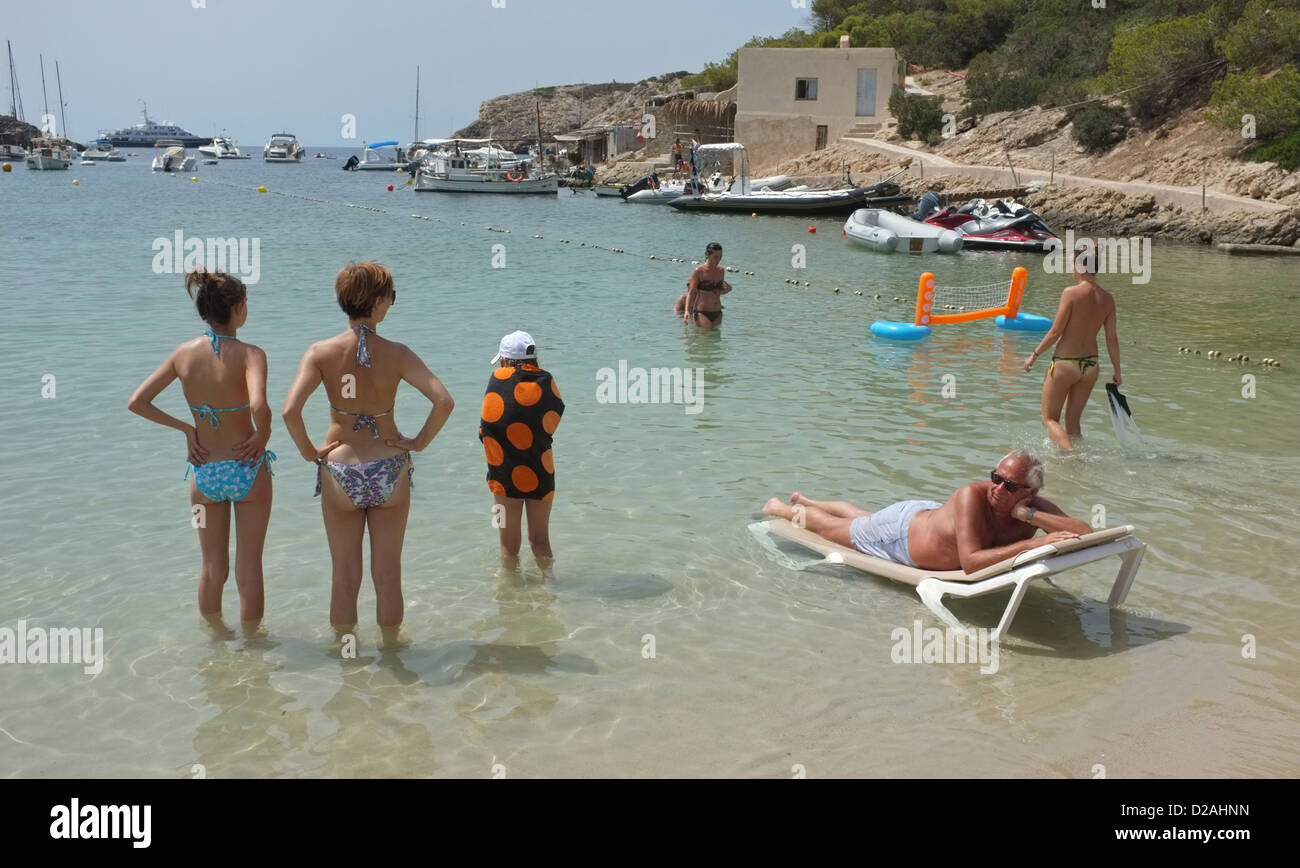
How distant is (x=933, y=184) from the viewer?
3734 centimetres

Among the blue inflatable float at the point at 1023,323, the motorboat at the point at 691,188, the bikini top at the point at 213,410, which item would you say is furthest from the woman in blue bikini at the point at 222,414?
the motorboat at the point at 691,188

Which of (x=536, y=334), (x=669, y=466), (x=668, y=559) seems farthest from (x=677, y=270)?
(x=668, y=559)

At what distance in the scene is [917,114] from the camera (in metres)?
44.2

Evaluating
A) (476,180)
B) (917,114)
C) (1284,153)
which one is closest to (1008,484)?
(1284,153)

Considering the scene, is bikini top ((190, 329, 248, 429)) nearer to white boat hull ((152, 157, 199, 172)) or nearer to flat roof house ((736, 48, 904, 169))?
flat roof house ((736, 48, 904, 169))

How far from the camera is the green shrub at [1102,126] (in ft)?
115

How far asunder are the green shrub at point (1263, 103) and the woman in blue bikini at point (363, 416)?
101 ft

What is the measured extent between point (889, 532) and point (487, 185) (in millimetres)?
48291

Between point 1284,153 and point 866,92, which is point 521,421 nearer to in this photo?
point 1284,153

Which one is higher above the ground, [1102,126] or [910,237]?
[1102,126]

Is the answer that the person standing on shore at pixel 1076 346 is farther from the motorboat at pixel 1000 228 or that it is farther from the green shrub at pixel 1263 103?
the green shrub at pixel 1263 103

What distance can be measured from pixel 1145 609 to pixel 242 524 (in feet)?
14.6

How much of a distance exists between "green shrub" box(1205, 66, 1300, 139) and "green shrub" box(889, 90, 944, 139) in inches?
559

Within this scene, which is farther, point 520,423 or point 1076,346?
point 1076,346
